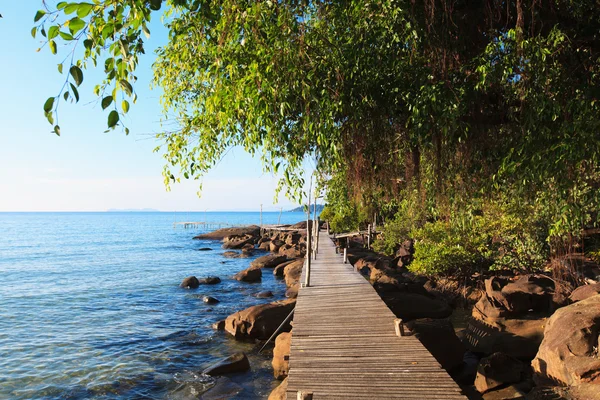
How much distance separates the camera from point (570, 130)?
16.7 feet

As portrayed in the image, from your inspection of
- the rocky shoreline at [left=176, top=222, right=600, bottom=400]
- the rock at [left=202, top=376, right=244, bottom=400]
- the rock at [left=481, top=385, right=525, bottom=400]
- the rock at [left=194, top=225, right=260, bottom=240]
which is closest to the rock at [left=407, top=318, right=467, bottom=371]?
the rocky shoreline at [left=176, top=222, right=600, bottom=400]

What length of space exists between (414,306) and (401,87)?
30.1 feet

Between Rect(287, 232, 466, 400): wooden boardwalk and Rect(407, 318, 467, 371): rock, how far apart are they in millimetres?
1085

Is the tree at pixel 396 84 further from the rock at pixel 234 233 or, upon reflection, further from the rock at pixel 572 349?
the rock at pixel 234 233

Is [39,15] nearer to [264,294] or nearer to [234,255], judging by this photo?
[264,294]

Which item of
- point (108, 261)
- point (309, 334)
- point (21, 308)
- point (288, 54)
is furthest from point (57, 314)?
point (108, 261)

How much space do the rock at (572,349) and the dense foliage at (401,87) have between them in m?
2.60

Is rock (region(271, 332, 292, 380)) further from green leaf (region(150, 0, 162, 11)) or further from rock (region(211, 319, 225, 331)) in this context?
green leaf (region(150, 0, 162, 11))

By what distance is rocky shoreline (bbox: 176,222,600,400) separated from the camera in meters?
7.66

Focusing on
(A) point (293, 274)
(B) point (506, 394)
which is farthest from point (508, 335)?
(A) point (293, 274)

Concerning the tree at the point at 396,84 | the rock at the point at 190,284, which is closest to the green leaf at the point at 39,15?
the tree at the point at 396,84

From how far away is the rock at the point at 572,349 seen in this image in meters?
7.19

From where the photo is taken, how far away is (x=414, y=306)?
44.0ft

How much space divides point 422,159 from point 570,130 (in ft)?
10.8
